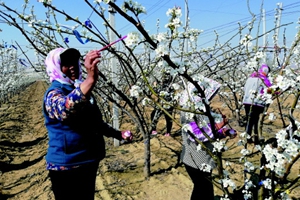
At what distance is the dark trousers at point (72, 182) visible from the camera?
209 centimetres

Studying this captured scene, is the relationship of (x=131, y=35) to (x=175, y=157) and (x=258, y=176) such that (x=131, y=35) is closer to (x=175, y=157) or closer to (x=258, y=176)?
(x=258, y=176)

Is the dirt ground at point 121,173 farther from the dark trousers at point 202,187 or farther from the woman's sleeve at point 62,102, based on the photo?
the woman's sleeve at point 62,102

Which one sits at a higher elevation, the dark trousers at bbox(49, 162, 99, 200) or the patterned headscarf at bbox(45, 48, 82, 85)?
the patterned headscarf at bbox(45, 48, 82, 85)

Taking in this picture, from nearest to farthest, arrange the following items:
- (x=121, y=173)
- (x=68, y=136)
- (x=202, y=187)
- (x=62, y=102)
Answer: (x=62, y=102) → (x=68, y=136) → (x=202, y=187) → (x=121, y=173)

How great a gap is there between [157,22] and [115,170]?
2.93 meters

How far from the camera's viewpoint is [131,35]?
4.63 ft

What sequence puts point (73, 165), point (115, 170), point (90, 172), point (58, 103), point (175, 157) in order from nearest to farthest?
point (58, 103), point (73, 165), point (90, 172), point (115, 170), point (175, 157)

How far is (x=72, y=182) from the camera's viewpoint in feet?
6.96

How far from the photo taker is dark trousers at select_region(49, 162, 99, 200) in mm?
2092

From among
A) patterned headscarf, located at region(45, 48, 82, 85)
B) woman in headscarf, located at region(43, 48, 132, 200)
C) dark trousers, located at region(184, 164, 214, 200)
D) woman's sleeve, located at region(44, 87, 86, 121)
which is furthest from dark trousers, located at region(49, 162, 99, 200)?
dark trousers, located at region(184, 164, 214, 200)

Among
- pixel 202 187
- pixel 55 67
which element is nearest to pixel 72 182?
pixel 55 67

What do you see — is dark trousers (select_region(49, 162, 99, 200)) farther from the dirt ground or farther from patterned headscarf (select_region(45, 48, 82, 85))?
the dirt ground

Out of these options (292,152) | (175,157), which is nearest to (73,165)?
(292,152)

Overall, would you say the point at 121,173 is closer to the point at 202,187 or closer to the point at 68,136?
the point at 202,187
